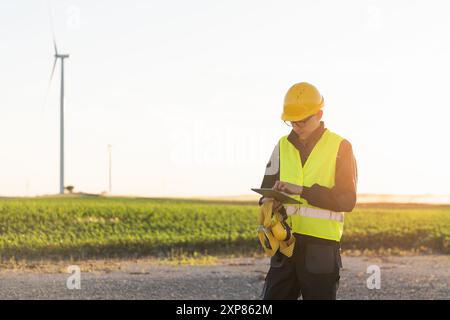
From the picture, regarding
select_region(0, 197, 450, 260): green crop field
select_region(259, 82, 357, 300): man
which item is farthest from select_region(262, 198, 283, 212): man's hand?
select_region(0, 197, 450, 260): green crop field

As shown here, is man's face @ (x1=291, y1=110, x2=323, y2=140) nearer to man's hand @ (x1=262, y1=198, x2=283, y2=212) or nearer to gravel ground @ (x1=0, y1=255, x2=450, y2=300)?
man's hand @ (x1=262, y1=198, x2=283, y2=212)

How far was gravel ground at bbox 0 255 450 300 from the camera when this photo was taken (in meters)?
12.5

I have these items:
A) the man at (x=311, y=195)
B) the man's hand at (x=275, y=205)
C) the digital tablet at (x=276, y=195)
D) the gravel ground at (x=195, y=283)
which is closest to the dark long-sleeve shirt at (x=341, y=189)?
the man at (x=311, y=195)

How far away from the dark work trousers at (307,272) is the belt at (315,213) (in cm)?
17

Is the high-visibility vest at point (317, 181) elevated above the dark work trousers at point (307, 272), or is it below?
above

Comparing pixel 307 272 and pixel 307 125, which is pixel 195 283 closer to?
pixel 307 272

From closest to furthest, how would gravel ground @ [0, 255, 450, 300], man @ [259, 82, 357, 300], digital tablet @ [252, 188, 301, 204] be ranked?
digital tablet @ [252, 188, 301, 204]
man @ [259, 82, 357, 300]
gravel ground @ [0, 255, 450, 300]

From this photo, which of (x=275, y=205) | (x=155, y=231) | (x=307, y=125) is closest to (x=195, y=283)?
(x=275, y=205)

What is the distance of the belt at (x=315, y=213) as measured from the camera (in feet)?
17.7

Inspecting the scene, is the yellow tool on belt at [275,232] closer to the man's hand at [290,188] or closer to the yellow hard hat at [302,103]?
the man's hand at [290,188]

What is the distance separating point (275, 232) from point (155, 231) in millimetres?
20100

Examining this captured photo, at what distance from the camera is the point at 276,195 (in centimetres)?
525
